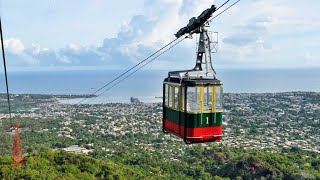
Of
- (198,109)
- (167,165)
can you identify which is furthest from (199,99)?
(167,165)

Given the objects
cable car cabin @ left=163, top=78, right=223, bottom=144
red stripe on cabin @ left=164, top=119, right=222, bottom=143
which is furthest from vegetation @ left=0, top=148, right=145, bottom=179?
cable car cabin @ left=163, top=78, right=223, bottom=144

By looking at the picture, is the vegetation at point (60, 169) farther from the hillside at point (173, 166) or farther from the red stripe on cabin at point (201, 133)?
the red stripe on cabin at point (201, 133)

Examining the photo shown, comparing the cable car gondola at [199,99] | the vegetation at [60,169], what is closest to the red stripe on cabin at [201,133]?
the cable car gondola at [199,99]

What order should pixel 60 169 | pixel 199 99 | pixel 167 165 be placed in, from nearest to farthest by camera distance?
pixel 199 99
pixel 60 169
pixel 167 165

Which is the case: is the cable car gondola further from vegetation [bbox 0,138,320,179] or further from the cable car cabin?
vegetation [bbox 0,138,320,179]

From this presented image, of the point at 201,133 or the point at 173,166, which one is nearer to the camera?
the point at 201,133

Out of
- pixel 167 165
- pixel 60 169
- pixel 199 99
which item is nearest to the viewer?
pixel 199 99

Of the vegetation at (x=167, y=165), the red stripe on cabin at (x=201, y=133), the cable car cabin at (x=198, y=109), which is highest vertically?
the cable car cabin at (x=198, y=109)

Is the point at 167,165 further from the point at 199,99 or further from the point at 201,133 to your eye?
the point at 199,99
